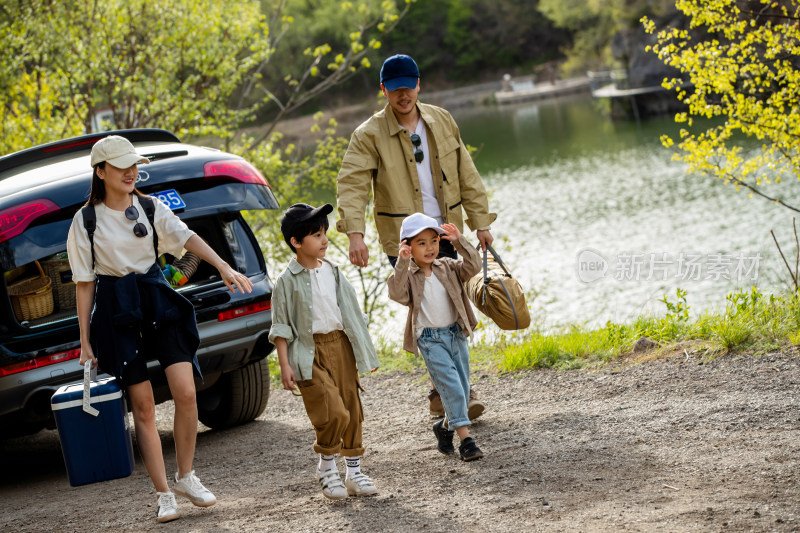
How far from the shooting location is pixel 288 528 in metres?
4.07

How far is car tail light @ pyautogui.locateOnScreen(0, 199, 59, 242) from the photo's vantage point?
4.90 metres

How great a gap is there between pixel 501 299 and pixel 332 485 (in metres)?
1.28

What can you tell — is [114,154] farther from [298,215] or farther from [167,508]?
[167,508]

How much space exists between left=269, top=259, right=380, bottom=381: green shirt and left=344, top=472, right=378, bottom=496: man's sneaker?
52 cm

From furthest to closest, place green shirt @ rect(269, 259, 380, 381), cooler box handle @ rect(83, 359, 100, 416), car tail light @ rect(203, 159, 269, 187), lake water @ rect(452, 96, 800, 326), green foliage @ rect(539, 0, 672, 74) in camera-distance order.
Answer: green foliage @ rect(539, 0, 672, 74) < lake water @ rect(452, 96, 800, 326) < car tail light @ rect(203, 159, 269, 187) < green shirt @ rect(269, 259, 380, 381) < cooler box handle @ rect(83, 359, 100, 416)

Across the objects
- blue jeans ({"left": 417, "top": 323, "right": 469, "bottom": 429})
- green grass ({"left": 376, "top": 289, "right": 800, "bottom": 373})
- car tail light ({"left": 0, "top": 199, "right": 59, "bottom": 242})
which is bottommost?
green grass ({"left": 376, "top": 289, "right": 800, "bottom": 373})

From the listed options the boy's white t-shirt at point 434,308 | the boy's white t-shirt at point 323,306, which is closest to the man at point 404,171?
the boy's white t-shirt at point 434,308

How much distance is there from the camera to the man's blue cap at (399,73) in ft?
16.8

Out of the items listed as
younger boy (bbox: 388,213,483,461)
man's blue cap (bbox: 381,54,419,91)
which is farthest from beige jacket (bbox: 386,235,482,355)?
man's blue cap (bbox: 381,54,419,91)

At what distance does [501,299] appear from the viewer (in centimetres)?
483

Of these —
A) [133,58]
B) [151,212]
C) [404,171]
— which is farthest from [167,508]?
[133,58]

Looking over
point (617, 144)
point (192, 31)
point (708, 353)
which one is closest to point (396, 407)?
point (708, 353)

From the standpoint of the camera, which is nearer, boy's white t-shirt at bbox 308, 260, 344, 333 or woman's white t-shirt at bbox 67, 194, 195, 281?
woman's white t-shirt at bbox 67, 194, 195, 281

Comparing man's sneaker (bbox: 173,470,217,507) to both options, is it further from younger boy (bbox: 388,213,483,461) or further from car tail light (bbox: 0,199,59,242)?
car tail light (bbox: 0,199,59,242)
